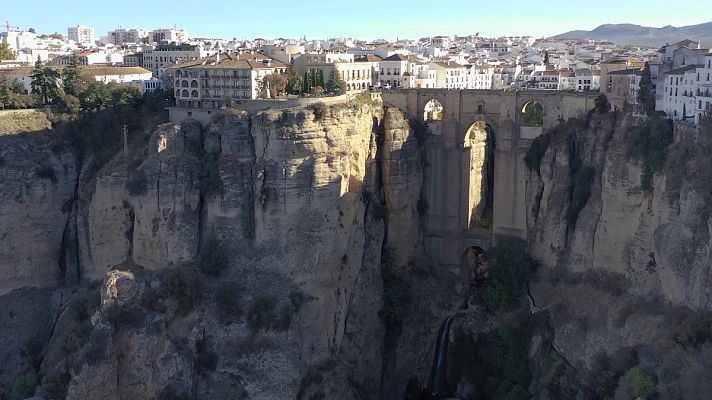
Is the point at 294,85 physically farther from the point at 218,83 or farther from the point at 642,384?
the point at 642,384

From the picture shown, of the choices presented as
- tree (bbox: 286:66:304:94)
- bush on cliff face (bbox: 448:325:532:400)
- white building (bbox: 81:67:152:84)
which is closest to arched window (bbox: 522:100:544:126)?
bush on cliff face (bbox: 448:325:532:400)

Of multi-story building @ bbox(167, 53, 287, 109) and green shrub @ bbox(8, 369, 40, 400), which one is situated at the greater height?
multi-story building @ bbox(167, 53, 287, 109)

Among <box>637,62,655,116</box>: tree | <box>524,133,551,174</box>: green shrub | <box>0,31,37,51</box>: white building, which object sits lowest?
<box>524,133,551,174</box>: green shrub

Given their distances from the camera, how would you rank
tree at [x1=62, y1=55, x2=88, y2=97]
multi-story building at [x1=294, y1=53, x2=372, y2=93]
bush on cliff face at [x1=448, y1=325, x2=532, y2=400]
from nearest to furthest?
bush on cliff face at [x1=448, y1=325, x2=532, y2=400], tree at [x1=62, y1=55, x2=88, y2=97], multi-story building at [x1=294, y1=53, x2=372, y2=93]

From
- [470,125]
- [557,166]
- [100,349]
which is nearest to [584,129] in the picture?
[557,166]

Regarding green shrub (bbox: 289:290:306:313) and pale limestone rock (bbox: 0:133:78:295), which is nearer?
green shrub (bbox: 289:290:306:313)

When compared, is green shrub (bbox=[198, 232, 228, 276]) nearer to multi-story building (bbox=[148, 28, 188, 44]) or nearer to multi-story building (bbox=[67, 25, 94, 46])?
multi-story building (bbox=[148, 28, 188, 44])

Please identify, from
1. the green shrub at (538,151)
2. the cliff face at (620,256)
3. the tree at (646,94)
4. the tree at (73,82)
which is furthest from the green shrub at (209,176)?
A: the tree at (646,94)

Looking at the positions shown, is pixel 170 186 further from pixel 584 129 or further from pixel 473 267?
pixel 584 129
